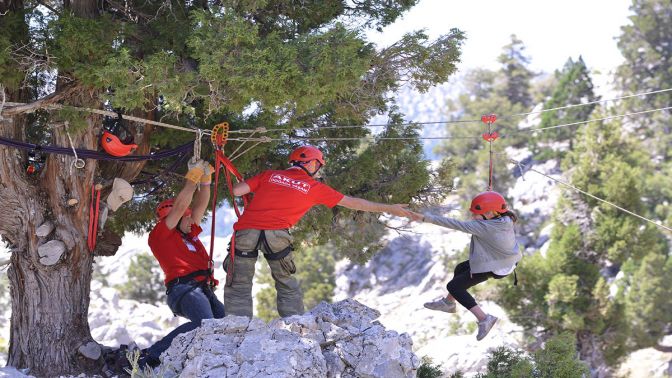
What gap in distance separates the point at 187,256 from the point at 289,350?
8.10 ft

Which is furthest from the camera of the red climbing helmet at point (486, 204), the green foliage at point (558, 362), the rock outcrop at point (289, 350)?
the green foliage at point (558, 362)

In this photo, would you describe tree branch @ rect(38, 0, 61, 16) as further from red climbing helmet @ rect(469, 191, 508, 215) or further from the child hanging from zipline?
red climbing helmet @ rect(469, 191, 508, 215)

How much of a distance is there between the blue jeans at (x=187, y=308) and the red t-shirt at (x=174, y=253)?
171mm

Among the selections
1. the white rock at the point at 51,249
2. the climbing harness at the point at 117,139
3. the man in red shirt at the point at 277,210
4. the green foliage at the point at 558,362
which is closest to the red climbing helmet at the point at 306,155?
the man in red shirt at the point at 277,210

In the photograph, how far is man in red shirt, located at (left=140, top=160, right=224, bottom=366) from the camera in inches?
334

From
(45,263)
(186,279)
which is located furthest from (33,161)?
(186,279)

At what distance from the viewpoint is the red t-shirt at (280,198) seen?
8.12 meters

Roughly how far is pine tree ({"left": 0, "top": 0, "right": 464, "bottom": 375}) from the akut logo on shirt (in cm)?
66

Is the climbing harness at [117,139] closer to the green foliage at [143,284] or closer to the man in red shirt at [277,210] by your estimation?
the man in red shirt at [277,210]

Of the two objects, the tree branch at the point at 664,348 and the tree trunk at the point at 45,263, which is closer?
the tree trunk at the point at 45,263

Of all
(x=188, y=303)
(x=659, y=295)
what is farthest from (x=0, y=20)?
(x=659, y=295)

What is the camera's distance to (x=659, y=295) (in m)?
29.6

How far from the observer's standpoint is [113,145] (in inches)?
342

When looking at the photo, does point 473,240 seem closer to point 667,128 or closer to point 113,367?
point 113,367
